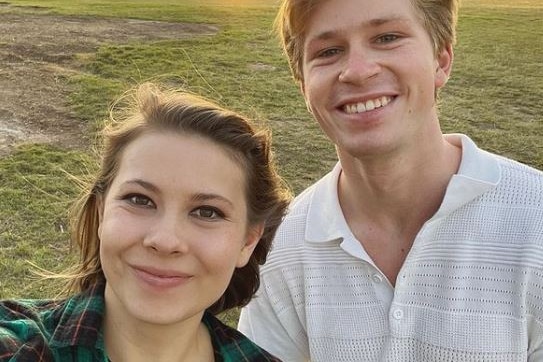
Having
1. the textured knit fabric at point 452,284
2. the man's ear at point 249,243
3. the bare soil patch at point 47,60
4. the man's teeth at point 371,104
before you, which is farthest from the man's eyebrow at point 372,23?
the bare soil patch at point 47,60

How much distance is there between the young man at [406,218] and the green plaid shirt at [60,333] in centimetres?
44

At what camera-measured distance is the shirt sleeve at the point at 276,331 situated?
2762 mm

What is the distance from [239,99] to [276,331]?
7.51m

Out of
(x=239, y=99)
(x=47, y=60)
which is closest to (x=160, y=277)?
(x=239, y=99)

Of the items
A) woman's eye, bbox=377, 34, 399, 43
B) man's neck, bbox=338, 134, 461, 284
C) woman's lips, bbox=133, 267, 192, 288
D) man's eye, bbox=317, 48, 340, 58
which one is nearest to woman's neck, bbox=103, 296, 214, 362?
woman's lips, bbox=133, 267, 192, 288

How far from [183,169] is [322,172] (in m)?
5.20

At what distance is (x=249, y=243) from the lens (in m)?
2.40

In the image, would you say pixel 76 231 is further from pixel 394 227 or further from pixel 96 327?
pixel 394 227

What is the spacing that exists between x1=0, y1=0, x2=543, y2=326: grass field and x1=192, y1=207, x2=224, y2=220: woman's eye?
26.6 inches

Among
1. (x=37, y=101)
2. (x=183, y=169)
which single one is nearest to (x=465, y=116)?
(x=37, y=101)

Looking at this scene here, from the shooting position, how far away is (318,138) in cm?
839

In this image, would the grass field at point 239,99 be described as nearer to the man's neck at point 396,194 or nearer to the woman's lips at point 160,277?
the man's neck at point 396,194

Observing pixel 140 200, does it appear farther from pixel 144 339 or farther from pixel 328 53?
pixel 328 53

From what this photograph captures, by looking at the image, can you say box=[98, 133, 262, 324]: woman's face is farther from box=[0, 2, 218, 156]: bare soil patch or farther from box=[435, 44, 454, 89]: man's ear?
box=[0, 2, 218, 156]: bare soil patch
